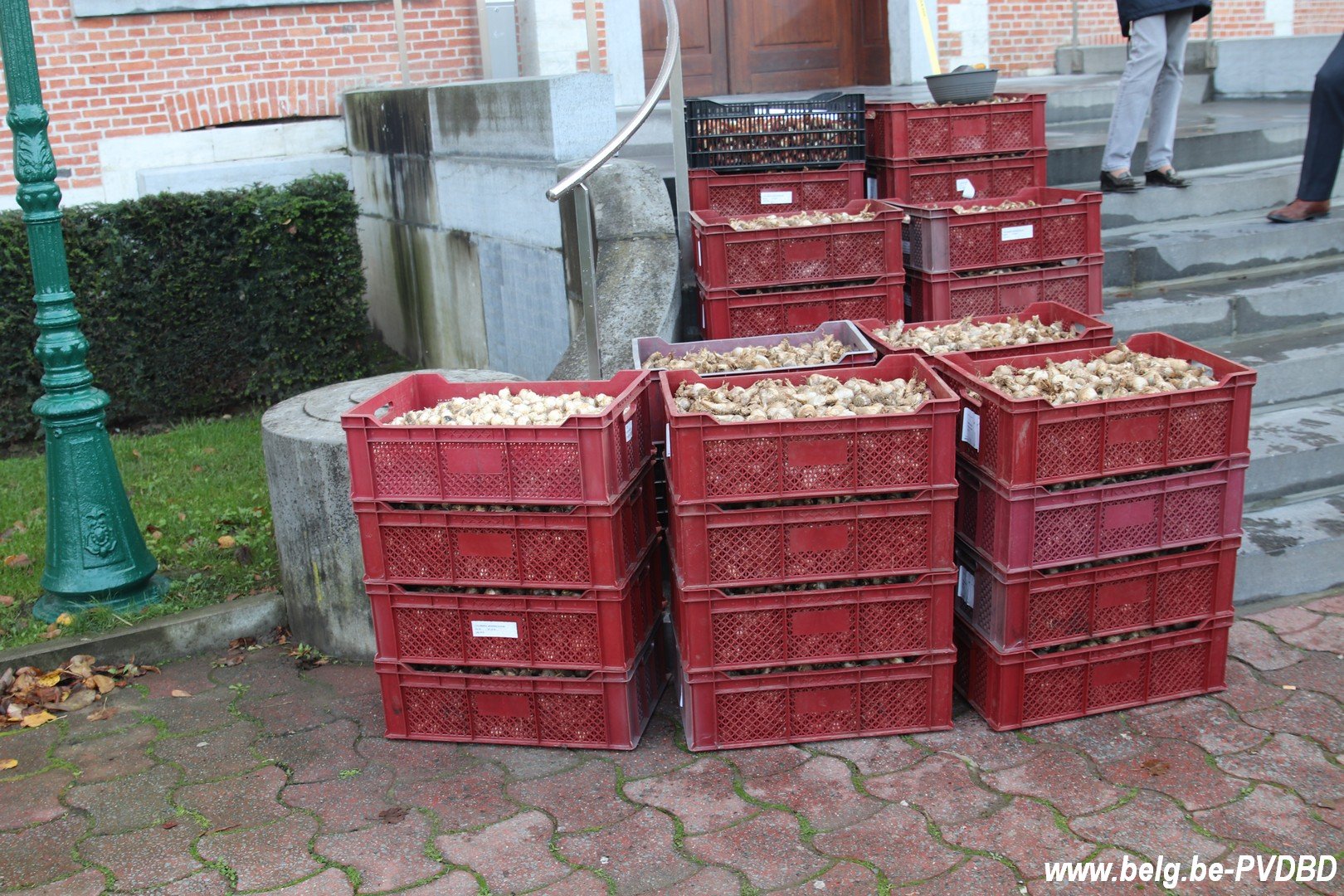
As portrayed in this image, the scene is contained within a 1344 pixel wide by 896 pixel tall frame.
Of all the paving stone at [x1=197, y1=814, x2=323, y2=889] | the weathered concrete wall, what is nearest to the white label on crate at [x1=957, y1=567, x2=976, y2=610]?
the paving stone at [x1=197, y1=814, x2=323, y2=889]

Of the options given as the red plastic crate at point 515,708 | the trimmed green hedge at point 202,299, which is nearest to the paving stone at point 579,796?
the red plastic crate at point 515,708

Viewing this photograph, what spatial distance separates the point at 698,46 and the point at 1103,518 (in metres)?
7.78

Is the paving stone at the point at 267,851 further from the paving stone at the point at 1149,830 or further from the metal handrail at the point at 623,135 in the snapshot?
the metal handrail at the point at 623,135

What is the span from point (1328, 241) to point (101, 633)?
6.13 m

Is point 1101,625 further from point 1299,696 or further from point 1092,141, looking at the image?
point 1092,141

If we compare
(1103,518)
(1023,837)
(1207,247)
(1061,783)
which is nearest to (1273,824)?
(1061,783)

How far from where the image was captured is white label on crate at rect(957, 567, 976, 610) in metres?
3.83

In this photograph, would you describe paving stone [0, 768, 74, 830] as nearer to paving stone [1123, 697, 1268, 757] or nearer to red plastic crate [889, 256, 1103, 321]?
paving stone [1123, 697, 1268, 757]

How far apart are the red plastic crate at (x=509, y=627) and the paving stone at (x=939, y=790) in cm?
83

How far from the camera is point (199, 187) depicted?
A: 354 inches

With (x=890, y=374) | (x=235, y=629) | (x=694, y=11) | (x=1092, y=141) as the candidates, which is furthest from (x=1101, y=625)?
(x=694, y=11)

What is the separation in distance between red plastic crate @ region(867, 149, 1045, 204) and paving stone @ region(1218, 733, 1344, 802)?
287 cm

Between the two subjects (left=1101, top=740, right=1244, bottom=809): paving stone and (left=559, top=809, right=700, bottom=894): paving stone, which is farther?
(left=1101, top=740, right=1244, bottom=809): paving stone

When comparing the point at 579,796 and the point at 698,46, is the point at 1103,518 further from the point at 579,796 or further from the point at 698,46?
the point at 698,46
